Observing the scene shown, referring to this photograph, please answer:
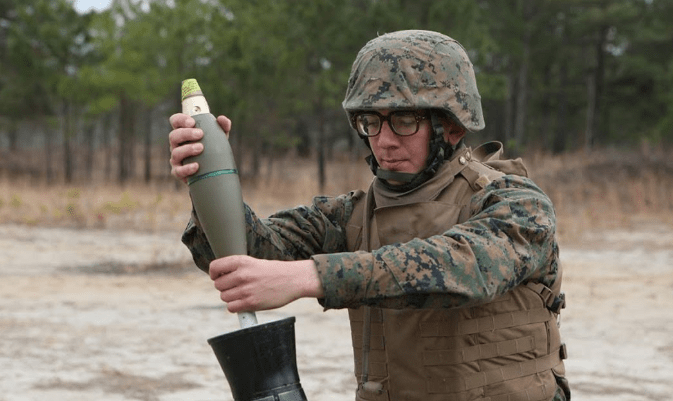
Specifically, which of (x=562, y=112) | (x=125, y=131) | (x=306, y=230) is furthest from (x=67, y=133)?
(x=306, y=230)

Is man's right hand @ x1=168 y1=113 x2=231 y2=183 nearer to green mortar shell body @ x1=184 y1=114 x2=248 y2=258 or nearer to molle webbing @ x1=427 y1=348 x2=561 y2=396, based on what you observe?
green mortar shell body @ x1=184 y1=114 x2=248 y2=258

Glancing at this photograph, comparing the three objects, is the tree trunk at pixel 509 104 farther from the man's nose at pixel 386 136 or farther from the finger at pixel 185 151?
the finger at pixel 185 151

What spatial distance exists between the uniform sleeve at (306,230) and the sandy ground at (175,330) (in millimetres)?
3050

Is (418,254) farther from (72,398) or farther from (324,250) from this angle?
(72,398)

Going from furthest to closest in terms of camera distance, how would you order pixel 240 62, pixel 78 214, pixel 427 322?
pixel 240 62, pixel 78 214, pixel 427 322

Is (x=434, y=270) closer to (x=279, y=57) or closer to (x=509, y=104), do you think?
(x=279, y=57)

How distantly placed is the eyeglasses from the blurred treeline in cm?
2089

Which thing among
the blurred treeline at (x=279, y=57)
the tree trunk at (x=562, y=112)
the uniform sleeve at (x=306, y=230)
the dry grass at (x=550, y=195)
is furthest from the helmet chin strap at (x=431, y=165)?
the tree trunk at (x=562, y=112)

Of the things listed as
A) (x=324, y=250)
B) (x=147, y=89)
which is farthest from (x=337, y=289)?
(x=147, y=89)

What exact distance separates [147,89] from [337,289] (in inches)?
1126

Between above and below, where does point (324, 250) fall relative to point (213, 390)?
above

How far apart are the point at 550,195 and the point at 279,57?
10580 millimetres

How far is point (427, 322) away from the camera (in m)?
2.53

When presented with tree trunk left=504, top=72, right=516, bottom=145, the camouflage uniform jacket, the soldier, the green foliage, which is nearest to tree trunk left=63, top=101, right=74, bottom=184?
the green foliage
